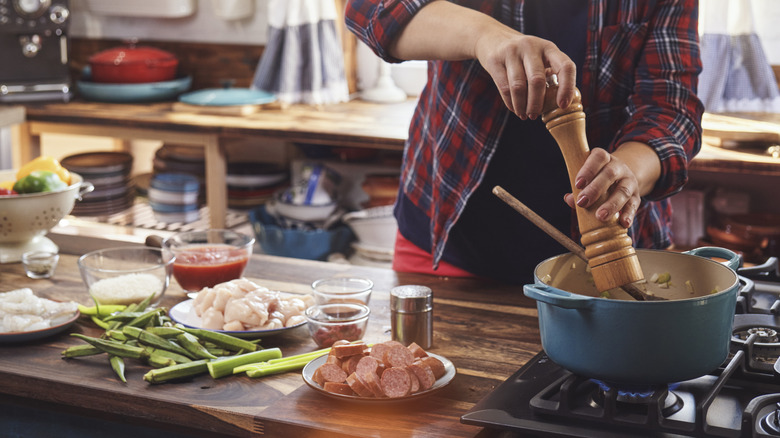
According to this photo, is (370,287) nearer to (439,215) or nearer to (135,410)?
(439,215)

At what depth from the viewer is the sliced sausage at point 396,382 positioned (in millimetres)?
1130

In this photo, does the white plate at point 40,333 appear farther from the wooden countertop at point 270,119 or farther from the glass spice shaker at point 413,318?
the wooden countertop at point 270,119

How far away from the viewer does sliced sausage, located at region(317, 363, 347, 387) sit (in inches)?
45.6

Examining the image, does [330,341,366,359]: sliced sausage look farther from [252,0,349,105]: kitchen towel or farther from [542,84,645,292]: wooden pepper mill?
[252,0,349,105]: kitchen towel

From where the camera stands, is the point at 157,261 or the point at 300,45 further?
the point at 300,45

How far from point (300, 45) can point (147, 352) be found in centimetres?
234

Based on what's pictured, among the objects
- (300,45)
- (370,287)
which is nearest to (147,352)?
(370,287)

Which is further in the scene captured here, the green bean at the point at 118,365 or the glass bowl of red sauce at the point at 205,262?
the glass bowl of red sauce at the point at 205,262

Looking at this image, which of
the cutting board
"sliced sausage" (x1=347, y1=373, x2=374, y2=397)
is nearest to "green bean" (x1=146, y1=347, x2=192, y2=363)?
"sliced sausage" (x1=347, y1=373, x2=374, y2=397)

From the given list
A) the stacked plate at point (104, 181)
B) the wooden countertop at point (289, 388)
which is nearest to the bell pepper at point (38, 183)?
the wooden countertop at point (289, 388)

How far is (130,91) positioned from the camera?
343cm

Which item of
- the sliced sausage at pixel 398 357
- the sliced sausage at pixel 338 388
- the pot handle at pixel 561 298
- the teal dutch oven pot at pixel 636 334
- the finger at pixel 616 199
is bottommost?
the sliced sausage at pixel 338 388

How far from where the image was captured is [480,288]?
5.35 ft

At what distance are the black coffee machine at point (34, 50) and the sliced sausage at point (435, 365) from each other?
8.55 feet
